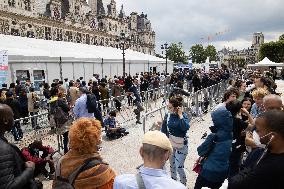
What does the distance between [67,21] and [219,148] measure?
63994mm

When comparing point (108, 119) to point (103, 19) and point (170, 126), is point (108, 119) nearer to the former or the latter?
point (170, 126)

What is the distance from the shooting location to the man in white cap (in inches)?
101

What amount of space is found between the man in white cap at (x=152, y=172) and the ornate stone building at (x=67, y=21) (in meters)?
48.7

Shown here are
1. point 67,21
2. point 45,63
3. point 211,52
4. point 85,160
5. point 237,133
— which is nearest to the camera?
point 85,160

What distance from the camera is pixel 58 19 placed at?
198 feet

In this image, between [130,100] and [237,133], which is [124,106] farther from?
[237,133]

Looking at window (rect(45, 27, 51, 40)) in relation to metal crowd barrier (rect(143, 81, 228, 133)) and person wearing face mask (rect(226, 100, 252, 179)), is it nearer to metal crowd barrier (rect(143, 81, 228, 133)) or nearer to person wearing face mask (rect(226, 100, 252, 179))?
metal crowd barrier (rect(143, 81, 228, 133))

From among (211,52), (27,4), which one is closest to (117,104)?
(27,4)

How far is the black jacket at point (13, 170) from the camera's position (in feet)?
9.78

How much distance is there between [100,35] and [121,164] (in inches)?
2866

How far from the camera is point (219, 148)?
473 centimetres

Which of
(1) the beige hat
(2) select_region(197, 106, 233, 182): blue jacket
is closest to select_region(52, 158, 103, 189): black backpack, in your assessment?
(1) the beige hat

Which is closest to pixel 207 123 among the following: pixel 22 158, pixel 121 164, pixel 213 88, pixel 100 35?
pixel 213 88

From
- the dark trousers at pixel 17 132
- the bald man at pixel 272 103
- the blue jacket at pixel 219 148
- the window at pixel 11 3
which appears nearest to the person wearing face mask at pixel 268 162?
the blue jacket at pixel 219 148
